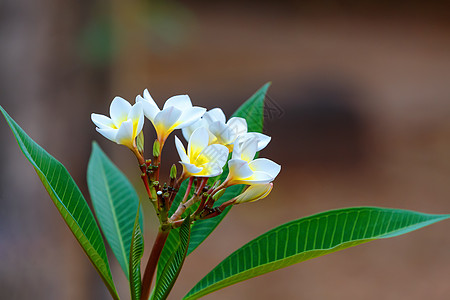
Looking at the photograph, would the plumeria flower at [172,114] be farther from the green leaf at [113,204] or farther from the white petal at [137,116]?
the green leaf at [113,204]

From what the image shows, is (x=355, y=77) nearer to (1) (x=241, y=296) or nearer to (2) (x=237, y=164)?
(1) (x=241, y=296)

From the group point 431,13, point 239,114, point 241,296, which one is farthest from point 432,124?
point 239,114

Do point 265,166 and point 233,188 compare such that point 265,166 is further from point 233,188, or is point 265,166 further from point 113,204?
point 113,204

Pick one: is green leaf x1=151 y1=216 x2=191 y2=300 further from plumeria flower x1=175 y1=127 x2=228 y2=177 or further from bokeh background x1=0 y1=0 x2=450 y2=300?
bokeh background x1=0 y1=0 x2=450 y2=300

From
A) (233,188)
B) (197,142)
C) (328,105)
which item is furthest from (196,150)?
(328,105)

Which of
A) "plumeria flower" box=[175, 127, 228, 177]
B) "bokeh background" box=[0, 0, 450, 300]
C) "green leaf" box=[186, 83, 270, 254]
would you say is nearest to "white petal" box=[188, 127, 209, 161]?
"plumeria flower" box=[175, 127, 228, 177]
